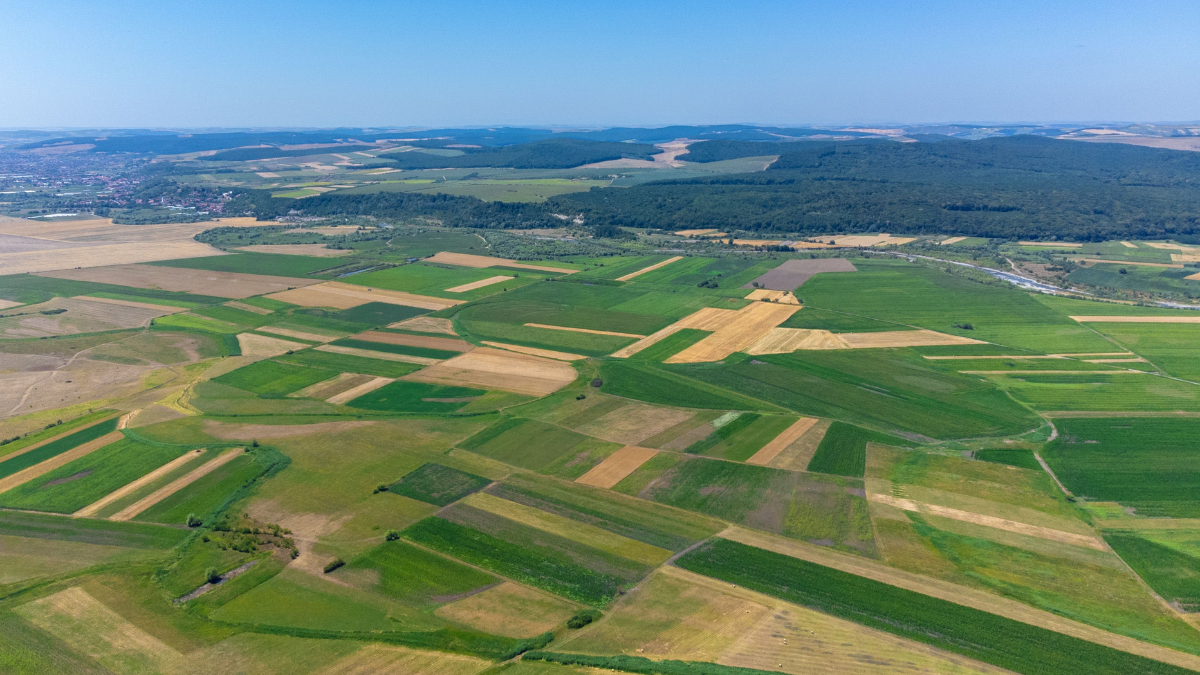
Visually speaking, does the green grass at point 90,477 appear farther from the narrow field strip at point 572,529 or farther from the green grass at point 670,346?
the green grass at point 670,346

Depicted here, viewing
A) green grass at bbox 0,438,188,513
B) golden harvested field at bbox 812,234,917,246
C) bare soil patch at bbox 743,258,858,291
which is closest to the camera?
green grass at bbox 0,438,188,513

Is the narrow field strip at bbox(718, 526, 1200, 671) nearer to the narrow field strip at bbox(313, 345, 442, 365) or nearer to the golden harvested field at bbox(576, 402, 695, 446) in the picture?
the golden harvested field at bbox(576, 402, 695, 446)

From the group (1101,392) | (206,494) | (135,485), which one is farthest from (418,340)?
(1101,392)

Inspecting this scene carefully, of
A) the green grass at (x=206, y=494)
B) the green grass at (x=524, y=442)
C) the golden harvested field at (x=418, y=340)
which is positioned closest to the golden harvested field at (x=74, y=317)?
the golden harvested field at (x=418, y=340)

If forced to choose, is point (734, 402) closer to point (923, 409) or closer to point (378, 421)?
point (923, 409)

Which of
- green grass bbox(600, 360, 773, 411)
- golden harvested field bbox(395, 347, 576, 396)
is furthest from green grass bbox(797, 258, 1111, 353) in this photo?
golden harvested field bbox(395, 347, 576, 396)

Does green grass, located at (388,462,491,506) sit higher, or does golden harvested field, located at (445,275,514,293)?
golden harvested field, located at (445,275,514,293)
